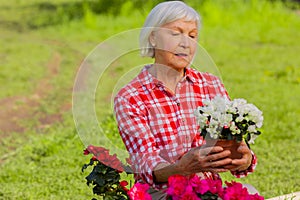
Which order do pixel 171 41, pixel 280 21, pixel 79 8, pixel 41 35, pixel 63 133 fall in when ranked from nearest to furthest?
pixel 171 41 → pixel 63 133 → pixel 280 21 → pixel 41 35 → pixel 79 8

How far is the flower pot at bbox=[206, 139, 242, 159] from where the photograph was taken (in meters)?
2.79

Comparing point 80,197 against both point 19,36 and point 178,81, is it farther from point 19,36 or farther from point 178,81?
point 19,36

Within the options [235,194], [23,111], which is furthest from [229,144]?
[23,111]

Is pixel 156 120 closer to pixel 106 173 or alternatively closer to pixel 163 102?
pixel 163 102

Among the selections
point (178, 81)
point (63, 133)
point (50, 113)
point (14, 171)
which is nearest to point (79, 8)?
point (50, 113)

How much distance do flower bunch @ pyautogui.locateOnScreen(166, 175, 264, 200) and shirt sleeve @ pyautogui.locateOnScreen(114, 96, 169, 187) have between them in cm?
17

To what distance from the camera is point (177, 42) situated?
10.4ft

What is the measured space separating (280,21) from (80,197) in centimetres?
934

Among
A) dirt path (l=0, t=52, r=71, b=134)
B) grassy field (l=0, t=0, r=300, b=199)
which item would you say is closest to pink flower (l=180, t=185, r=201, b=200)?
grassy field (l=0, t=0, r=300, b=199)

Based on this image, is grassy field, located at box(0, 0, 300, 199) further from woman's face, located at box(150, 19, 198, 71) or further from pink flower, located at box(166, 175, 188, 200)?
pink flower, located at box(166, 175, 188, 200)

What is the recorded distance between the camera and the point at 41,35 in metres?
14.6

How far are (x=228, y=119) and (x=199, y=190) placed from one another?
1.22 feet

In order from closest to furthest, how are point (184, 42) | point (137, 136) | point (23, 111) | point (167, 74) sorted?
point (137, 136) < point (184, 42) < point (167, 74) < point (23, 111)

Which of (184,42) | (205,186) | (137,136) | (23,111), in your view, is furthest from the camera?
(23,111)
